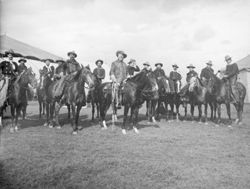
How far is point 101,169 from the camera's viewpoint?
4918 mm

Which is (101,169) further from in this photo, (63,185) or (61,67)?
(61,67)

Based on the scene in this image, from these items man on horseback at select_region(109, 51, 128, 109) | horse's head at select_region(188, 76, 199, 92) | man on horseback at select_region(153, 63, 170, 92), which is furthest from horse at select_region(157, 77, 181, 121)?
man on horseback at select_region(109, 51, 128, 109)

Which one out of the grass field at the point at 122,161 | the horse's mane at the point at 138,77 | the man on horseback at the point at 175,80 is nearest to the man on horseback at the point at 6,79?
the grass field at the point at 122,161

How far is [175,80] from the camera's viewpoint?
515 inches

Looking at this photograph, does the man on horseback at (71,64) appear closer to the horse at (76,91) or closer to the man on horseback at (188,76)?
the horse at (76,91)

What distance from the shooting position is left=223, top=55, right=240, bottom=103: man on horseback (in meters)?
10.7

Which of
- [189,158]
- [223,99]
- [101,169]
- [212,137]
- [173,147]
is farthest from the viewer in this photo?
[223,99]

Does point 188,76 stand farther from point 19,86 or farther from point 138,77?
point 19,86

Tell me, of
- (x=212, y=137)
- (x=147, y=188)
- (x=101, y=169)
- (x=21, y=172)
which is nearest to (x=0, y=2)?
(x=21, y=172)

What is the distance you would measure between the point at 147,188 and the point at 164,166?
3.59 feet

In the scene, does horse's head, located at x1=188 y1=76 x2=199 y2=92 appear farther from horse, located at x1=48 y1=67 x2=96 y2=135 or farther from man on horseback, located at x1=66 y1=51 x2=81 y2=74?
man on horseback, located at x1=66 y1=51 x2=81 y2=74

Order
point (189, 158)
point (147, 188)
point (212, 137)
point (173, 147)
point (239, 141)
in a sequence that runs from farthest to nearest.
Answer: point (212, 137)
point (239, 141)
point (173, 147)
point (189, 158)
point (147, 188)

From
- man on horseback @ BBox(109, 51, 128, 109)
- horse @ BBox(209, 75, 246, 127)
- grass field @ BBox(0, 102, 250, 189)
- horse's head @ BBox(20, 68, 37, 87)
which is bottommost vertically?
grass field @ BBox(0, 102, 250, 189)

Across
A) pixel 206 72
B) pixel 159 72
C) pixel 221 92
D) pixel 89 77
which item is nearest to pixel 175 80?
pixel 159 72
